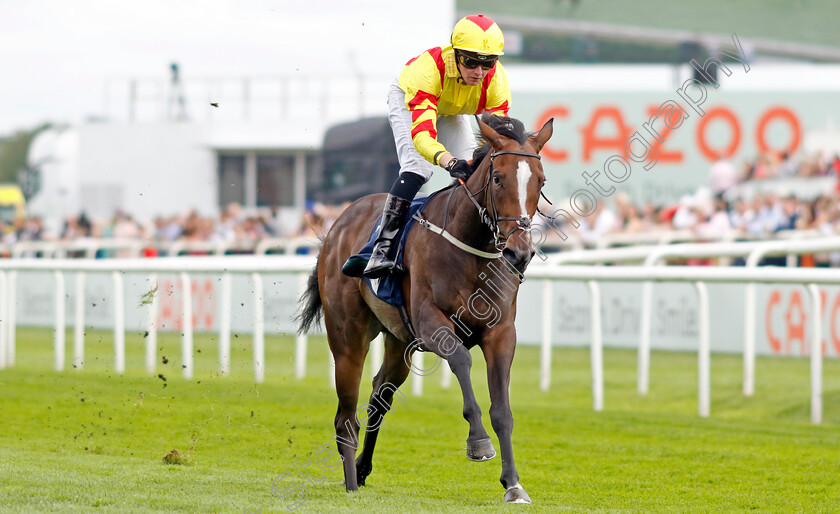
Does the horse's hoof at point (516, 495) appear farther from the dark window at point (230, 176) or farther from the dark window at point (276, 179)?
the dark window at point (276, 179)

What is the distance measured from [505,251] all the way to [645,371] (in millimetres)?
4548

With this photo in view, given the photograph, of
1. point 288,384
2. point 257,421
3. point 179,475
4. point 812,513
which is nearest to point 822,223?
point 288,384

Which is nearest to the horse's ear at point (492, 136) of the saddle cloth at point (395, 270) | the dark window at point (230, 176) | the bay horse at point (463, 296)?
the bay horse at point (463, 296)

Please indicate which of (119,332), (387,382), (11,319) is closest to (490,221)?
(387,382)

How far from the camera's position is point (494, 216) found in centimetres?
466

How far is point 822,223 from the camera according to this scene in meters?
11.0

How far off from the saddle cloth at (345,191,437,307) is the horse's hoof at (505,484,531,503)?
41.3 inches

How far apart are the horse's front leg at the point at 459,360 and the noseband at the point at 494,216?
1.33 ft

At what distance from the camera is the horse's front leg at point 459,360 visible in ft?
14.4

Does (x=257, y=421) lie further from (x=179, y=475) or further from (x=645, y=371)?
(x=645, y=371)

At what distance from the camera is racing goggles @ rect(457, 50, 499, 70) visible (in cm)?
512

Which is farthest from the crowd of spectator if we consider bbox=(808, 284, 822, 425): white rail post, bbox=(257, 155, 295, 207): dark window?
bbox=(257, 155, 295, 207): dark window

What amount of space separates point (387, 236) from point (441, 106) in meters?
0.68

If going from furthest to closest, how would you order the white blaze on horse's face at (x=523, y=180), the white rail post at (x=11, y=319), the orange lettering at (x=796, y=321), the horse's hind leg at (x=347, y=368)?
1. the white rail post at (x=11, y=319)
2. the orange lettering at (x=796, y=321)
3. the horse's hind leg at (x=347, y=368)
4. the white blaze on horse's face at (x=523, y=180)
